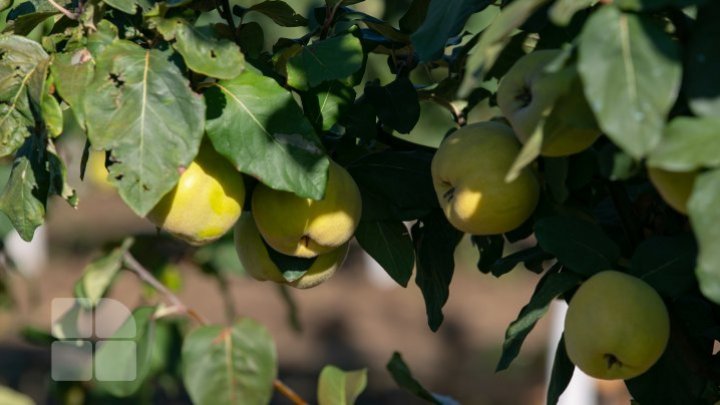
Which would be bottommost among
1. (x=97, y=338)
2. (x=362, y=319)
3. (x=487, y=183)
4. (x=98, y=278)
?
(x=362, y=319)

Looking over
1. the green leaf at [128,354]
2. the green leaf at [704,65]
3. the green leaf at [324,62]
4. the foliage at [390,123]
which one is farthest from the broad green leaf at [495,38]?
the green leaf at [128,354]

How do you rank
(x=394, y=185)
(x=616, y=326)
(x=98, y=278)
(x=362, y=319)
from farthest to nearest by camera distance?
1. (x=362, y=319)
2. (x=98, y=278)
3. (x=394, y=185)
4. (x=616, y=326)

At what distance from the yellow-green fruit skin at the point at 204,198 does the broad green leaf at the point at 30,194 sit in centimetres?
12

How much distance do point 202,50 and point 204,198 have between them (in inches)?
6.6

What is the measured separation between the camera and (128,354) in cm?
179

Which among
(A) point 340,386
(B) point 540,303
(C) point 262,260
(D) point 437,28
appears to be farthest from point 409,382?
(D) point 437,28

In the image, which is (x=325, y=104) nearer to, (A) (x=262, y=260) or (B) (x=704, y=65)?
(A) (x=262, y=260)

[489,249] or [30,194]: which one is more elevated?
[30,194]

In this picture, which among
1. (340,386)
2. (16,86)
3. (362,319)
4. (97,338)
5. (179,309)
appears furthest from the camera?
(362,319)

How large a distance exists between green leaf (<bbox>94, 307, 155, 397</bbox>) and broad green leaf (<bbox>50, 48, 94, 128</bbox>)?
84cm

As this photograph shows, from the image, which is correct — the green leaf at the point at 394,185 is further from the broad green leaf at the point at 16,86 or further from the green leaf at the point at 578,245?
the broad green leaf at the point at 16,86

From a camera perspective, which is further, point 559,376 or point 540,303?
point 559,376

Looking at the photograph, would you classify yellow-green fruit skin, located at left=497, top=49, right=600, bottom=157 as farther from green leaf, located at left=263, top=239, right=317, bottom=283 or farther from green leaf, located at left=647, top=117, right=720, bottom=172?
green leaf, located at left=263, top=239, right=317, bottom=283

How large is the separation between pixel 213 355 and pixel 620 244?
54 cm
